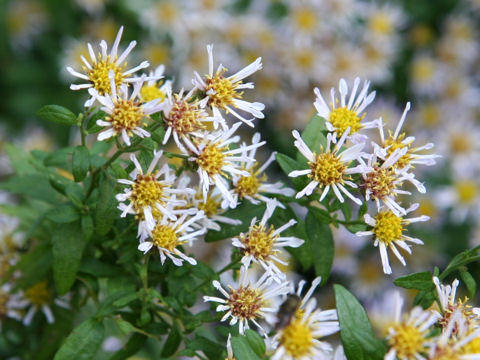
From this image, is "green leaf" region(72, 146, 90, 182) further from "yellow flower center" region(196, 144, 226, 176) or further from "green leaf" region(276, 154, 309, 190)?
"green leaf" region(276, 154, 309, 190)

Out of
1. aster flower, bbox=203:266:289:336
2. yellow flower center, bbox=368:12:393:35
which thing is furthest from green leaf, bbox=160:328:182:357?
yellow flower center, bbox=368:12:393:35

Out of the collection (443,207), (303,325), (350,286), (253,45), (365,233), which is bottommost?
(303,325)

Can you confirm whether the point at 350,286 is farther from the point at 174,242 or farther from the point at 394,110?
the point at 174,242

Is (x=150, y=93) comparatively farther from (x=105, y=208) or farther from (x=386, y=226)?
(x=386, y=226)

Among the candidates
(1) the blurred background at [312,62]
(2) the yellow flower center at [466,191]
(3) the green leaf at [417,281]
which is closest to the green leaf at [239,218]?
(3) the green leaf at [417,281]

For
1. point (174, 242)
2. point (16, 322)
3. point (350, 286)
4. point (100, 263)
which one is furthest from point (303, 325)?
point (350, 286)

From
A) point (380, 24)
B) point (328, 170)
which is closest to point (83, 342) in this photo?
point (328, 170)

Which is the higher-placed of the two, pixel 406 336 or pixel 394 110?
pixel 394 110
